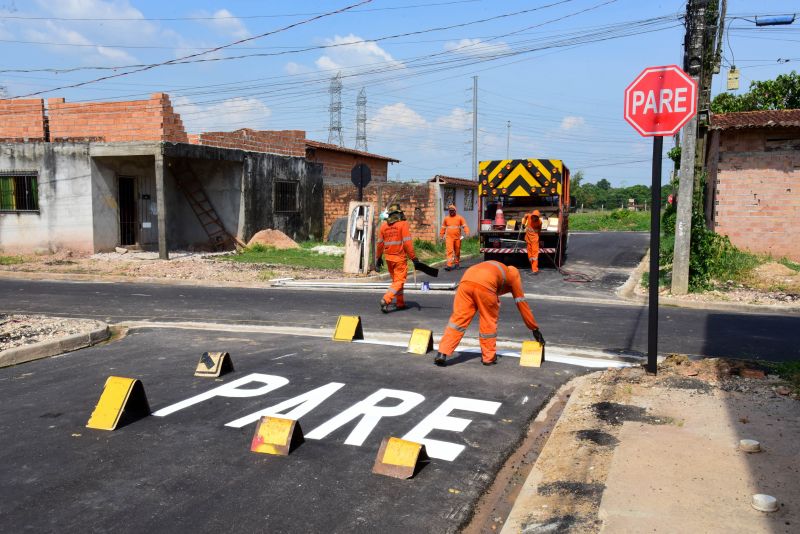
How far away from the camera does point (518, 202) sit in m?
20.8

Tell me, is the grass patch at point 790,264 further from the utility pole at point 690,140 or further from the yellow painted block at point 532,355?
the yellow painted block at point 532,355

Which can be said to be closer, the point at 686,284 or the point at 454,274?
the point at 686,284

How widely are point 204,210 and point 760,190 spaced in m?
16.8

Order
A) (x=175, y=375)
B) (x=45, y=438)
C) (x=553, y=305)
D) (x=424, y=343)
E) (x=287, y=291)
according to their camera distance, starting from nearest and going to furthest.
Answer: (x=45, y=438), (x=175, y=375), (x=424, y=343), (x=553, y=305), (x=287, y=291)

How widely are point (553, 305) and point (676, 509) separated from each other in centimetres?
896

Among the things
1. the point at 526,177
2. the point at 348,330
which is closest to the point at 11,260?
the point at 348,330

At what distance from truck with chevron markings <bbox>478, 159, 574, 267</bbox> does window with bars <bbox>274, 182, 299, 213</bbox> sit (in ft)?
26.0

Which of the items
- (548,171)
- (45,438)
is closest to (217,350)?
(45,438)

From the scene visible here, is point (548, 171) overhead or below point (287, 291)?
overhead

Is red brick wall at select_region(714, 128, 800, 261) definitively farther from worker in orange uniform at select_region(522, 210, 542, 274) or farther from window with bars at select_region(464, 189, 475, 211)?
window with bars at select_region(464, 189, 475, 211)

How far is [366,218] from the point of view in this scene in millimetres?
17438

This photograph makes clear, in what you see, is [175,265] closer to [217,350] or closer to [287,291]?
[287,291]

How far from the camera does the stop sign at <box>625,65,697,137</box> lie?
664cm

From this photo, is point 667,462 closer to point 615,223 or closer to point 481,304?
point 481,304
